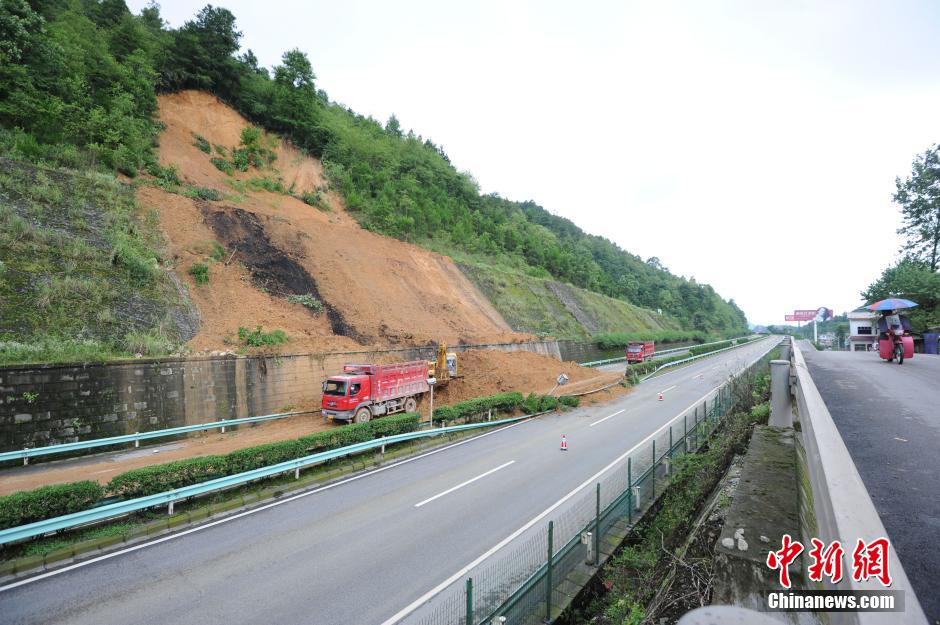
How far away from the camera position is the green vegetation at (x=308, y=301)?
2474cm

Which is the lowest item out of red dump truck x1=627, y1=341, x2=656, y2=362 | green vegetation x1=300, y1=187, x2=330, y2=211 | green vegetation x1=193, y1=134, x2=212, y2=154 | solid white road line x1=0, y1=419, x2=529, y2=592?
solid white road line x1=0, y1=419, x2=529, y2=592

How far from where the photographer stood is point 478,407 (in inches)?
729

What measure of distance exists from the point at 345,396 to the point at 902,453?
15.7m

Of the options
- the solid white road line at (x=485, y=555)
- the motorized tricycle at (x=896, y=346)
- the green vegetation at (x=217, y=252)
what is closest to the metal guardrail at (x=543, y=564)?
the solid white road line at (x=485, y=555)

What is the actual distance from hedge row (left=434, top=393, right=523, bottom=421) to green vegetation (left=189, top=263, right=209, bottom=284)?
1494 cm

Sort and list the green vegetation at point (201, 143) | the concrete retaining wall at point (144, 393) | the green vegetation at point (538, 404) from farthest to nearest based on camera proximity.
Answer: the green vegetation at point (201, 143) < the green vegetation at point (538, 404) < the concrete retaining wall at point (144, 393)

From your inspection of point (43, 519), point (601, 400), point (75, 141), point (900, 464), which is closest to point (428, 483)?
point (43, 519)

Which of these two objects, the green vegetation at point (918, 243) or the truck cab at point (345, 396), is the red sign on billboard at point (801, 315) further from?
the truck cab at point (345, 396)

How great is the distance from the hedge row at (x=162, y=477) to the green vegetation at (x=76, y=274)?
7218mm

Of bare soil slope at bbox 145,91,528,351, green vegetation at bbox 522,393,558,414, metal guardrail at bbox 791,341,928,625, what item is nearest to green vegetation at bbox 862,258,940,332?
green vegetation at bbox 522,393,558,414

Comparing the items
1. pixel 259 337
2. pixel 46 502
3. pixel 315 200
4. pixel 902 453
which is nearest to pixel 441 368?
pixel 259 337

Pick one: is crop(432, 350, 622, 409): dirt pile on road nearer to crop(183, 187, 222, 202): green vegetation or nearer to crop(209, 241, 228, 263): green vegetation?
crop(209, 241, 228, 263): green vegetation

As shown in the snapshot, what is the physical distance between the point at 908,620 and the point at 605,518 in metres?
7.46

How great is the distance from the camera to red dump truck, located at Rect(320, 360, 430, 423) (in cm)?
1666
